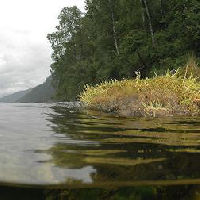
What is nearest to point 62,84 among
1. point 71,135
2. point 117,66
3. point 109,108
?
point 117,66

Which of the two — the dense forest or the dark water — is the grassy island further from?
the dense forest

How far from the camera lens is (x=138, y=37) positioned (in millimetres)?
22969

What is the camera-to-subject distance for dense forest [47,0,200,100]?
801 inches

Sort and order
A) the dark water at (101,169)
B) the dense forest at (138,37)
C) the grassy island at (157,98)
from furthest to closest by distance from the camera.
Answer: the dense forest at (138,37), the grassy island at (157,98), the dark water at (101,169)

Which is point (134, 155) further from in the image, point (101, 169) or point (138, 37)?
point (138, 37)

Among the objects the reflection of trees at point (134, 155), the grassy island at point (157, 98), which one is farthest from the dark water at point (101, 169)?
the grassy island at point (157, 98)

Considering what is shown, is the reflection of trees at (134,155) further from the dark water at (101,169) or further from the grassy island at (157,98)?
the grassy island at (157,98)

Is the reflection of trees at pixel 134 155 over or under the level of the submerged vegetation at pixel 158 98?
under

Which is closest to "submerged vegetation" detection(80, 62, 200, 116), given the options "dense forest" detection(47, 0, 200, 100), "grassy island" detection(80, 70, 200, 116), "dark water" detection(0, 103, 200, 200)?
"grassy island" detection(80, 70, 200, 116)

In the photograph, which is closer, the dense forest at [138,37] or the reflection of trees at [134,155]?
the reflection of trees at [134,155]

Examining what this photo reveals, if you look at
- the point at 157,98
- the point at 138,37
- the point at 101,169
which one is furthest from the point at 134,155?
the point at 138,37

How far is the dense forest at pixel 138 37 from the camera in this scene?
801 inches

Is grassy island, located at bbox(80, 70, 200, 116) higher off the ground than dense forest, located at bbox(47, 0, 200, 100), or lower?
lower

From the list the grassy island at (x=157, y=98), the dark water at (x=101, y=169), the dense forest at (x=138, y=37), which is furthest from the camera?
the dense forest at (x=138, y=37)
